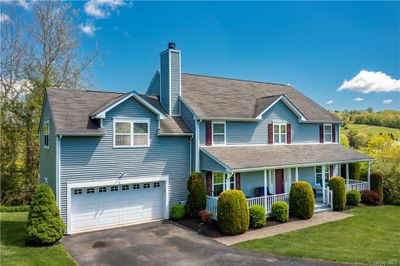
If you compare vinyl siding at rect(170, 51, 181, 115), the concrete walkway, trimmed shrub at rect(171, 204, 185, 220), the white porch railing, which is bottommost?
the concrete walkway

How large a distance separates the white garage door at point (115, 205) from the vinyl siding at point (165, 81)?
5332mm

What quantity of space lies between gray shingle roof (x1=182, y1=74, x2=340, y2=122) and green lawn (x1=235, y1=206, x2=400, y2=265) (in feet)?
25.6

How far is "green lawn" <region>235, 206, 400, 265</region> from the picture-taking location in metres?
10.4

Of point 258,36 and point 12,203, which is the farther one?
point 12,203

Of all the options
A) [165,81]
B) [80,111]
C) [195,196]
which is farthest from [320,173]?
[80,111]

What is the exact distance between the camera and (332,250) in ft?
36.5

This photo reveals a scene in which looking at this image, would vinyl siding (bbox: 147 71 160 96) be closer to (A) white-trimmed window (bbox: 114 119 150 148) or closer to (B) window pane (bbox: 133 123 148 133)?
(B) window pane (bbox: 133 123 148 133)

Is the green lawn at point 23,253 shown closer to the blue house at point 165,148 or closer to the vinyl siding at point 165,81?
the blue house at point 165,148

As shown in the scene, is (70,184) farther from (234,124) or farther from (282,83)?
(282,83)

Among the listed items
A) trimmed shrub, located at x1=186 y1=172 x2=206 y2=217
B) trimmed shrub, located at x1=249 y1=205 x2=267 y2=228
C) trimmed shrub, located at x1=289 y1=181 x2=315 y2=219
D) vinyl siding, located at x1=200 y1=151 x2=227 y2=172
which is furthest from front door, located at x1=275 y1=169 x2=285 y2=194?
trimmed shrub, located at x1=186 y1=172 x2=206 y2=217

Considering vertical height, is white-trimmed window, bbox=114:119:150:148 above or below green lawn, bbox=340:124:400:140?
below

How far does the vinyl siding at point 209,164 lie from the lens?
15.5 metres

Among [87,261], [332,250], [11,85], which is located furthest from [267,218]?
[11,85]

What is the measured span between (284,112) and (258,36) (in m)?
6.38
